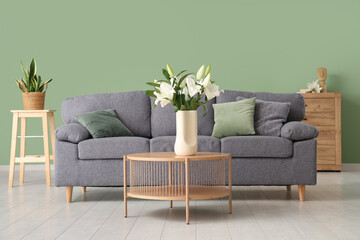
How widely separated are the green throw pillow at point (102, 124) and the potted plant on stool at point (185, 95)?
3.26ft

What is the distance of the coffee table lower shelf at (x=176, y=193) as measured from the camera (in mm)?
3062

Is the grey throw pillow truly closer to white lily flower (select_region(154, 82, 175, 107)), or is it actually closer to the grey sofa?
the grey sofa

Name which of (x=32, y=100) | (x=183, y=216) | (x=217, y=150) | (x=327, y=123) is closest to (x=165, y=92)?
(x=183, y=216)

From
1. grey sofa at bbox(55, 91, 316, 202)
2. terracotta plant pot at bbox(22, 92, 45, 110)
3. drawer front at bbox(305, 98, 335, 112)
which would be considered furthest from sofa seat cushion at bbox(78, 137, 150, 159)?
drawer front at bbox(305, 98, 335, 112)

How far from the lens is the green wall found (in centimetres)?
599

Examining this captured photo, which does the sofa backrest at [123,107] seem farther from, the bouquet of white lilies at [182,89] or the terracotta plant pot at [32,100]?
the bouquet of white lilies at [182,89]

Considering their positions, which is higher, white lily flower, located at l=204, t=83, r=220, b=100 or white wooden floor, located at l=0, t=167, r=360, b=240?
white lily flower, located at l=204, t=83, r=220, b=100

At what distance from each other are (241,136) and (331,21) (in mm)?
2787

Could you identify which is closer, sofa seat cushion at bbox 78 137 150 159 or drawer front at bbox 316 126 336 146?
sofa seat cushion at bbox 78 137 150 159

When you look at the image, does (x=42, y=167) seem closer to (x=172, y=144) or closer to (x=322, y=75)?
(x=172, y=144)

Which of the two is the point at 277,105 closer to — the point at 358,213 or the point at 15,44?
the point at 358,213

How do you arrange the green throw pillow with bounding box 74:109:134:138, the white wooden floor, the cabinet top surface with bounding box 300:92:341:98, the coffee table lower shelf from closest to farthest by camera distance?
the white wooden floor
the coffee table lower shelf
the green throw pillow with bounding box 74:109:134:138
the cabinet top surface with bounding box 300:92:341:98

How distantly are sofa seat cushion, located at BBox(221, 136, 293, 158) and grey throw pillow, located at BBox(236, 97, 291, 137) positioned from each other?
0.88 feet

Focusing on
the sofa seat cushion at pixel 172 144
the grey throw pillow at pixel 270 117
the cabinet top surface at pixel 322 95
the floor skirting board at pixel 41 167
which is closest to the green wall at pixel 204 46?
the floor skirting board at pixel 41 167
